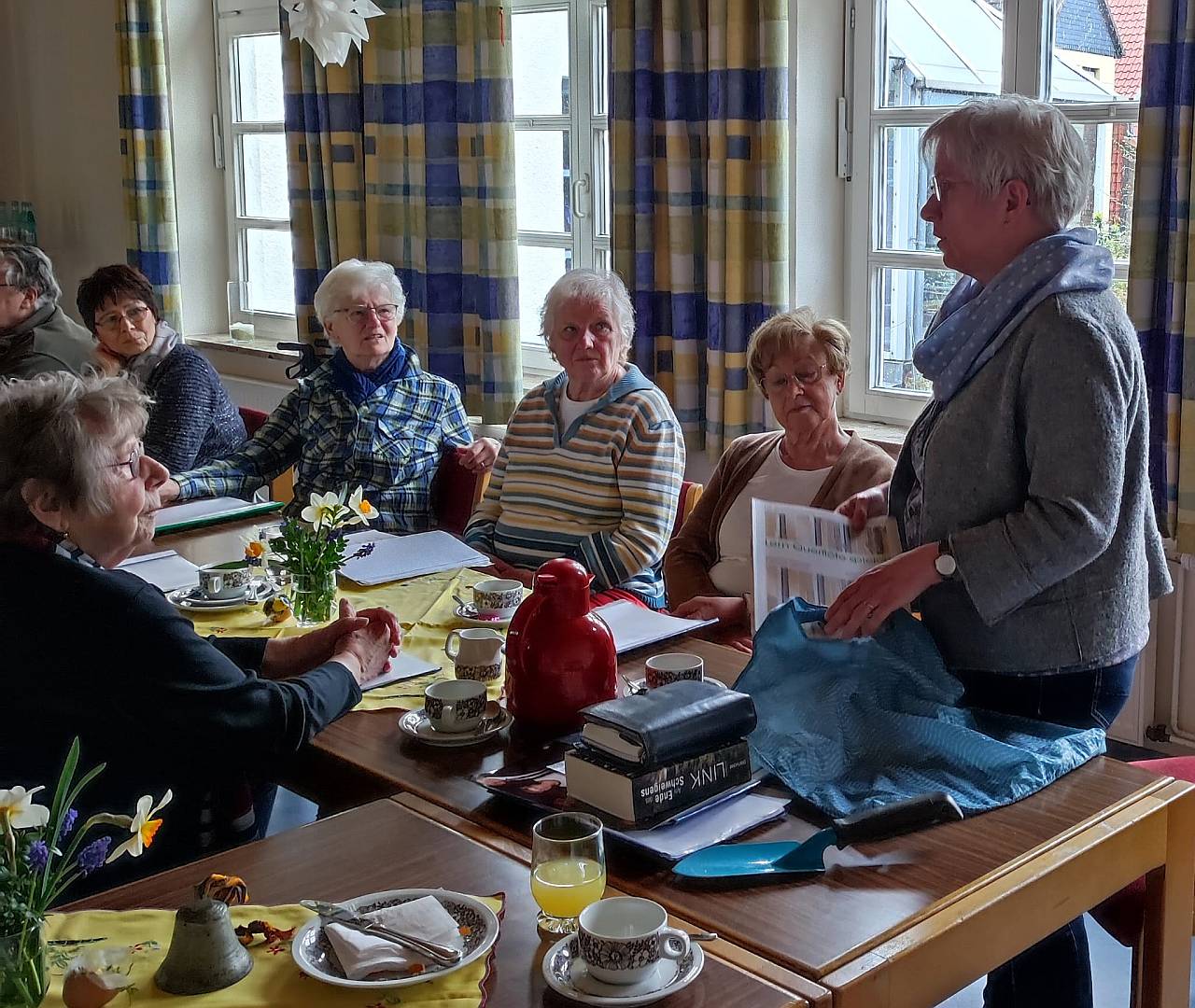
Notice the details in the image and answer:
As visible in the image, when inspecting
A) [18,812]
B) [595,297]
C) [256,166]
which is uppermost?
[256,166]

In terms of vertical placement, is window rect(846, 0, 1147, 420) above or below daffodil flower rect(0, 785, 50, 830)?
above

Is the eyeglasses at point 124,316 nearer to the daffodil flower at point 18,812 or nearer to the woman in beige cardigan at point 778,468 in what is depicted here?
the woman in beige cardigan at point 778,468

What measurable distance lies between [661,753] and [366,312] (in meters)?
2.24

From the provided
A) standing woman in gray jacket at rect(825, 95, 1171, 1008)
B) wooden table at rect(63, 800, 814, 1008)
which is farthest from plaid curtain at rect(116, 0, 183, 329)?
wooden table at rect(63, 800, 814, 1008)

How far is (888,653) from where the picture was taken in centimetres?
180

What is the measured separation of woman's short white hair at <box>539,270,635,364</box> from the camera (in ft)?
9.90

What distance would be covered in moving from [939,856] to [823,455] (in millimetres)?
1297

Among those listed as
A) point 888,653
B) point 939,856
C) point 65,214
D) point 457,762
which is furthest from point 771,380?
point 65,214

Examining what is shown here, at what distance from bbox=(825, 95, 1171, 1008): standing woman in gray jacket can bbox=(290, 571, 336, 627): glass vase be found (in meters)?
0.88

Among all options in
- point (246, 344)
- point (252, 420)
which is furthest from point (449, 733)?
point (246, 344)

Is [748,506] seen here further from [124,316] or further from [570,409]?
[124,316]

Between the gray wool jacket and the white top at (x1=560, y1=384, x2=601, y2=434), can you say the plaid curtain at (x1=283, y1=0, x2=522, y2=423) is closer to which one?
the white top at (x1=560, y1=384, x2=601, y2=434)

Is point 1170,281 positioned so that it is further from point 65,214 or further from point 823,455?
point 65,214

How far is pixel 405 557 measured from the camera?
8.79 ft
